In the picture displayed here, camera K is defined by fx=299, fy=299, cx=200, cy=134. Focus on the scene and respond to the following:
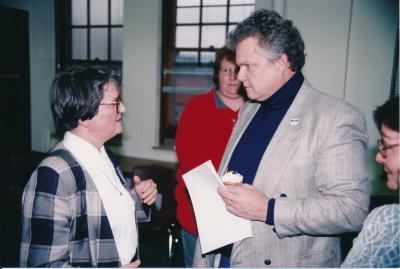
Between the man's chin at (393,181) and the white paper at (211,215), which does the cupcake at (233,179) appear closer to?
the white paper at (211,215)

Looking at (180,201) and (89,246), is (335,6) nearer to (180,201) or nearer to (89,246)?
(180,201)

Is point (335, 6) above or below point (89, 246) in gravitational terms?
above

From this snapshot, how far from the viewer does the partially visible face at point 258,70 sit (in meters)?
1.29

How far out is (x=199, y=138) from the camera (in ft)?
6.60

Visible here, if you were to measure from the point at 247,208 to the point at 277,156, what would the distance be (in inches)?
9.5

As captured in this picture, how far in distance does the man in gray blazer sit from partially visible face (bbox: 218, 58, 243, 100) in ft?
Result: 2.06

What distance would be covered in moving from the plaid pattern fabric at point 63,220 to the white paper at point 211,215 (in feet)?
1.29


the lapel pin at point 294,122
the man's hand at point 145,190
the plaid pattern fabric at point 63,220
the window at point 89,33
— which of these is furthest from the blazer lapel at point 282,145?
the window at point 89,33

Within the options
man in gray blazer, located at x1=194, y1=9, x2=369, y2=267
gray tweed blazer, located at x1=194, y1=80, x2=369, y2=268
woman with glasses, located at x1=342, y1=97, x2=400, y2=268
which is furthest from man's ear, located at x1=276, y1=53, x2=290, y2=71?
woman with glasses, located at x1=342, y1=97, x2=400, y2=268

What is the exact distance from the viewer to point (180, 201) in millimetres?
2023

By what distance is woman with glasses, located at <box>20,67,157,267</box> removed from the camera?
3.33 feet

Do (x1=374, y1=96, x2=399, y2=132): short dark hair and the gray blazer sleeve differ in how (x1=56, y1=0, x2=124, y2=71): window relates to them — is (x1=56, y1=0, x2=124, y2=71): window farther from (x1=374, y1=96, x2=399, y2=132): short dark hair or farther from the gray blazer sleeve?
(x1=374, y1=96, x2=399, y2=132): short dark hair

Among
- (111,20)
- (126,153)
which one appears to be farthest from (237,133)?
(111,20)

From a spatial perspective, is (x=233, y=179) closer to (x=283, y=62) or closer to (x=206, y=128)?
(x=283, y=62)
